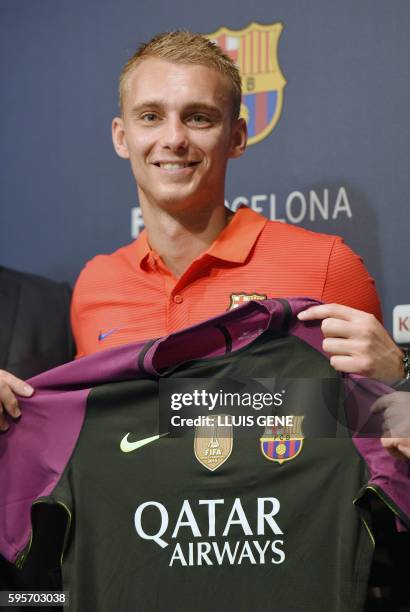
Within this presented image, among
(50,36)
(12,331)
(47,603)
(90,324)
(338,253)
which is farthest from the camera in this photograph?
(50,36)

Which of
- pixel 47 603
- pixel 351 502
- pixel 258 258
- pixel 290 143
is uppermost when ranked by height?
pixel 290 143

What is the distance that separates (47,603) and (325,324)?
62cm

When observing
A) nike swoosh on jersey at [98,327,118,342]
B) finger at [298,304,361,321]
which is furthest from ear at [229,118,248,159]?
finger at [298,304,361,321]

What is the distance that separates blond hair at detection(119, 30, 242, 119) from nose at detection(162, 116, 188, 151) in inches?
4.7

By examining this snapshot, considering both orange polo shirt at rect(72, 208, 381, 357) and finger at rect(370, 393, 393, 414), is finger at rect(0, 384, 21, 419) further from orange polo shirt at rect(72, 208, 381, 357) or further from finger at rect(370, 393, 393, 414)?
finger at rect(370, 393, 393, 414)

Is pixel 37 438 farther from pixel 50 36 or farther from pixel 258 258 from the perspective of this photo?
pixel 50 36

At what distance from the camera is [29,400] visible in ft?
4.58

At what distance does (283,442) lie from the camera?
4.35 feet

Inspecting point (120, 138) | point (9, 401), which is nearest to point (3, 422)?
point (9, 401)

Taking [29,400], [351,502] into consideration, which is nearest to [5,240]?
[29,400]

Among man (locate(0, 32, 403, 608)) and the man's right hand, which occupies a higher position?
man (locate(0, 32, 403, 608))

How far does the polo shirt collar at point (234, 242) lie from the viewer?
1.64 metres

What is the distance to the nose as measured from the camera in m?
1.61

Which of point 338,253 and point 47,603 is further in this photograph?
point 338,253
